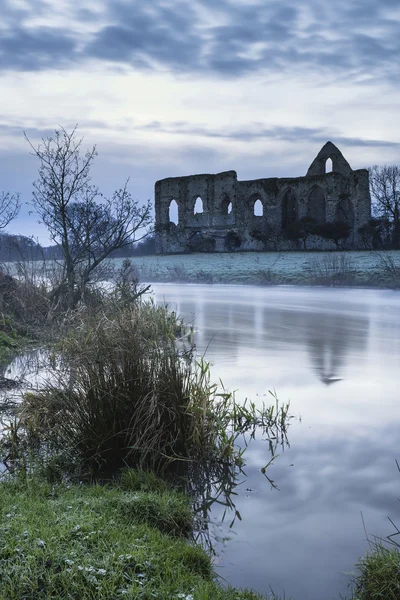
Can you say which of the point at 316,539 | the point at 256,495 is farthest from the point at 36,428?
the point at 316,539

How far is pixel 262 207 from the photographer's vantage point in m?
42.3

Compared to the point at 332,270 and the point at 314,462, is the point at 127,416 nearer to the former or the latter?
the point at 314,462

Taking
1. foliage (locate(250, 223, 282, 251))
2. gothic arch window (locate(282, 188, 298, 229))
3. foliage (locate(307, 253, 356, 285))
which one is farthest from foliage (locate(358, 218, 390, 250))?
foliage (locate(307, 253, 356, 285))

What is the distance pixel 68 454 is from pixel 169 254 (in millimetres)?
38220

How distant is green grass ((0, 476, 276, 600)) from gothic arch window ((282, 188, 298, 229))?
128ft

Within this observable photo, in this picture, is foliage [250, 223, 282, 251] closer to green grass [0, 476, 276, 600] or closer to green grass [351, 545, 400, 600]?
green grass [0, 476, 276, 600]

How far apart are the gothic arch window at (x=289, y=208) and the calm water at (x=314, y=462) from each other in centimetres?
2731

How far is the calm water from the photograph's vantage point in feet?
12.5

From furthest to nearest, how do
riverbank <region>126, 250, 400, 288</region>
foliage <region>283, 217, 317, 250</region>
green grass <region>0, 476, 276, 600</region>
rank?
foliage <region>283, 217, 317, 250</region> → riverbank <region>126, 250, 400, 288</region> → green grass <region>0, 476, 276, 600</region>

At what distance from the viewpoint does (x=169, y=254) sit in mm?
43094

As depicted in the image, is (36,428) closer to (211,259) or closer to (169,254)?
(211,259)

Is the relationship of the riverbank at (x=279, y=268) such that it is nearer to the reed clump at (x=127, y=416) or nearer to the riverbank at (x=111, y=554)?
the reed clump at (x=127, y=416)

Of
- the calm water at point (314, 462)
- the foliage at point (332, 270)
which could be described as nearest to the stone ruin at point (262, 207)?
the foliage at point (332, 270)

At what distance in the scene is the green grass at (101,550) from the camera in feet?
9.69
